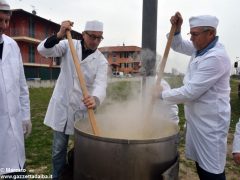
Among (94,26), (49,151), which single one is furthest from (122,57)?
(49,151)

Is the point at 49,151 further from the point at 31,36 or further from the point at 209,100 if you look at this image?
the point at 31,36

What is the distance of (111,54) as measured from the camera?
3.89m

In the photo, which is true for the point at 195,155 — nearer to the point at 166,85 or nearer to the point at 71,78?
the point at 166,85

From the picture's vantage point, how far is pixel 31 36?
31.0 metres

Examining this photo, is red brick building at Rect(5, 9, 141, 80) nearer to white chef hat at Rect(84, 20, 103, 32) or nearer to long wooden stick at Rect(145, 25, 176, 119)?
white chef hat at Rect(84, 20, 103, 32)

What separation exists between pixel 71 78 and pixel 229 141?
15.4ft

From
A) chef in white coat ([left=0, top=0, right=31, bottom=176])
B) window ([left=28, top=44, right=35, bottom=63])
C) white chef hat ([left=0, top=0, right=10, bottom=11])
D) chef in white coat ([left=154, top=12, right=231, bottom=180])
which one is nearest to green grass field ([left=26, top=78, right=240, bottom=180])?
chef in white coat ([left=154, top=12, right=231, bottom=180])

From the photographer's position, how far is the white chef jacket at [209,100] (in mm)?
2709

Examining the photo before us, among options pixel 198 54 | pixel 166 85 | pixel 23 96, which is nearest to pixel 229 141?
pixel 166 85

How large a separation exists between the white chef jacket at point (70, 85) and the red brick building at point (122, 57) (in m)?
0.38

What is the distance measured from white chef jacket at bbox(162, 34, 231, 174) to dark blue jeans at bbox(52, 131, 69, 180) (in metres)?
1.32

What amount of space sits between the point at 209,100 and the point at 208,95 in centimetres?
5

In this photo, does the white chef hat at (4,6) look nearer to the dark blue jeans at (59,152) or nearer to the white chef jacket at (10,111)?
the white chef jacket at (10,111)

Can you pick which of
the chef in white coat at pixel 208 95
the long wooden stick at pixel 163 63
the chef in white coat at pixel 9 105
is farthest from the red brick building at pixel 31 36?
the chef in white coat at pixel 208 95
